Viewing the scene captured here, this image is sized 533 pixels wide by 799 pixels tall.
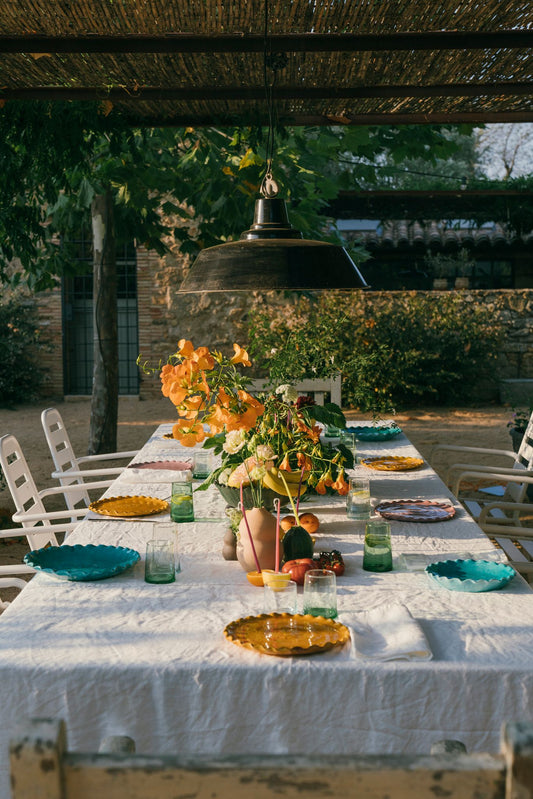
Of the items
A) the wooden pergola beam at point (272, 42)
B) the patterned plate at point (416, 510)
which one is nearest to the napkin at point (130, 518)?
the patterned plate at point (416, 510)

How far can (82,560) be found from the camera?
2.37m

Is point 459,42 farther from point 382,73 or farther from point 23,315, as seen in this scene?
point 23,315

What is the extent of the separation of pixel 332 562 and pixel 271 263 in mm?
845

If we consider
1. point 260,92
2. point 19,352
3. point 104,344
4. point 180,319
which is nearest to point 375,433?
point 260,92

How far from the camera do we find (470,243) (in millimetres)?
14672

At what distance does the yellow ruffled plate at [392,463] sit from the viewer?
3.64 meters

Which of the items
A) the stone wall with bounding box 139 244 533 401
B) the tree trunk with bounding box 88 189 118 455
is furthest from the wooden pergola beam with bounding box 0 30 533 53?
the stone wall with bounding box 139 244 533 401

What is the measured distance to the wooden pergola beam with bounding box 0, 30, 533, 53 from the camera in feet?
9.65

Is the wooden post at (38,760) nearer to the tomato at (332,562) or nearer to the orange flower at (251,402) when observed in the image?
the tomato at (332,562)

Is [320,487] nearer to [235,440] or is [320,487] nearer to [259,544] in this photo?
[235,440]

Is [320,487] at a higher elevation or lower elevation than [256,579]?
higher

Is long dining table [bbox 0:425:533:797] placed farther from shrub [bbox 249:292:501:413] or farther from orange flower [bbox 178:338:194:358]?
shrub [bbox 249:292:501:413]

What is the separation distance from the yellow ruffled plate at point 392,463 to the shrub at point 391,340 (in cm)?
633


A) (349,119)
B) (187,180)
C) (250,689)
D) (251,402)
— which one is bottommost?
(250,689)
